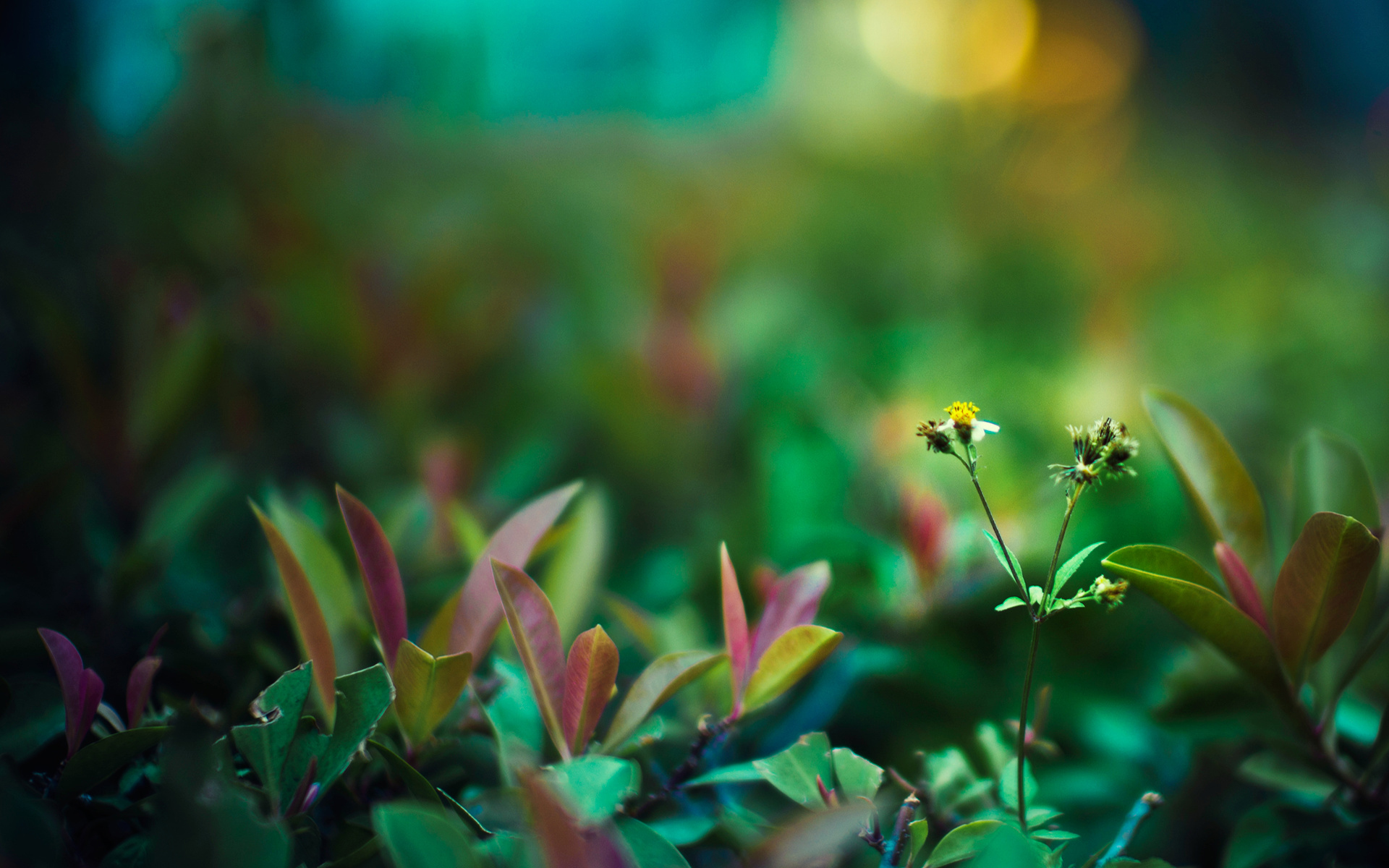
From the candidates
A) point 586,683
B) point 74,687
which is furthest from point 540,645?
point 74,687

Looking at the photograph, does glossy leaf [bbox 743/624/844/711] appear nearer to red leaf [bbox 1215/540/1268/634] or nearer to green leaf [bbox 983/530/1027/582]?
green leaf [bbox 983/530/1027/582]

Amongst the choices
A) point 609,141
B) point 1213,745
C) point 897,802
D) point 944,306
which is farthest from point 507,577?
point 609,141

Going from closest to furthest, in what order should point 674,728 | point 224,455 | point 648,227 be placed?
point 674,728 < point 224,455 < point 648,227

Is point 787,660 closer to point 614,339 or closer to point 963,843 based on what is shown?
point 963,843

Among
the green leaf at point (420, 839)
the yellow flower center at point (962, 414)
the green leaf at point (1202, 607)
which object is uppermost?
the yellow flower center at point (962, 414)

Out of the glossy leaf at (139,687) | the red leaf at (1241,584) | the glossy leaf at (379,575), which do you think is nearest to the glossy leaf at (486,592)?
the glossy leaf at (379,575)

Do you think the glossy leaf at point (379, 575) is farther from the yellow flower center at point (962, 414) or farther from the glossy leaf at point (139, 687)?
the yellow flower center at point (962, 414)

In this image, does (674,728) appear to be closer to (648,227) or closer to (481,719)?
(481,719)

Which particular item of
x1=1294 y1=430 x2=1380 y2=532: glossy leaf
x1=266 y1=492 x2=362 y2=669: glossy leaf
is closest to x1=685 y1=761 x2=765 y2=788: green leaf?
x1=266 y1=492 x2=362 y2=669: glossy leaf
